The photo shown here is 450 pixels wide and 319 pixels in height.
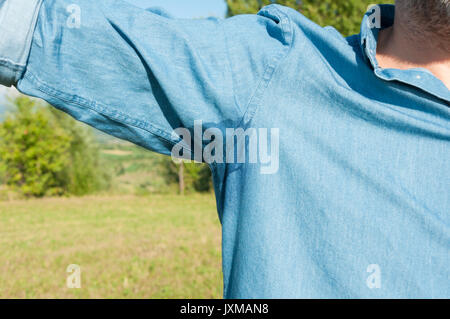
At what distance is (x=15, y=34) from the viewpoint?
76 cm

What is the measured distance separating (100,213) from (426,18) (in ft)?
34.0

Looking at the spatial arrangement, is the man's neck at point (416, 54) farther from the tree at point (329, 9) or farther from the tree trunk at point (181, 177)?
the tree trunk at point (181, 177)

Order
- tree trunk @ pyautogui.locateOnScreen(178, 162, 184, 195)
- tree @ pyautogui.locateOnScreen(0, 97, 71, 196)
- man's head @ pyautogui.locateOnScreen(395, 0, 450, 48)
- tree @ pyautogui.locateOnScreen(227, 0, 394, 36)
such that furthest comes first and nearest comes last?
tree trunk @ pyautogui.locateOnScreen(178, 162, 184, 195) → tree @ pyautogui.locateOnScreen(0, 97, 71, 196) → tree @ pyautogui.locateOnScreen(227, 0, 394, 36) → man's head @ pyautogui.locateOnScreen(395, 0, 450, 48)

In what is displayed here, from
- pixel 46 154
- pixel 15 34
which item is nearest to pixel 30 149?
pixel 46 154

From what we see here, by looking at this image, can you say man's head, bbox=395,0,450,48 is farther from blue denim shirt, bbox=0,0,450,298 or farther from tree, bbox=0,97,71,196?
tree, bbox=0,97,71,196

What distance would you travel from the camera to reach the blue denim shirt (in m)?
0.80

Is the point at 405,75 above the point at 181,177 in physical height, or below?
above

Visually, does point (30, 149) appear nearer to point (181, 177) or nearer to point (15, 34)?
point (181, 177)

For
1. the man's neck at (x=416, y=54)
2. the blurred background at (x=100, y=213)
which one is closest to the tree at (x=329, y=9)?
the blurred background at (x=100, y=213)

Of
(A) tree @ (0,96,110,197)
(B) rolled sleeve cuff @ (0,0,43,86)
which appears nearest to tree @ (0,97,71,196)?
(A) tree @ (0,96,110,197)

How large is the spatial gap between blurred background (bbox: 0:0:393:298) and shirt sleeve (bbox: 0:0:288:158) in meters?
4.07

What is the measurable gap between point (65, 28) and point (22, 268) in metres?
5.76

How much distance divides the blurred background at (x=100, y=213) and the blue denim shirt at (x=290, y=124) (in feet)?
13.2
